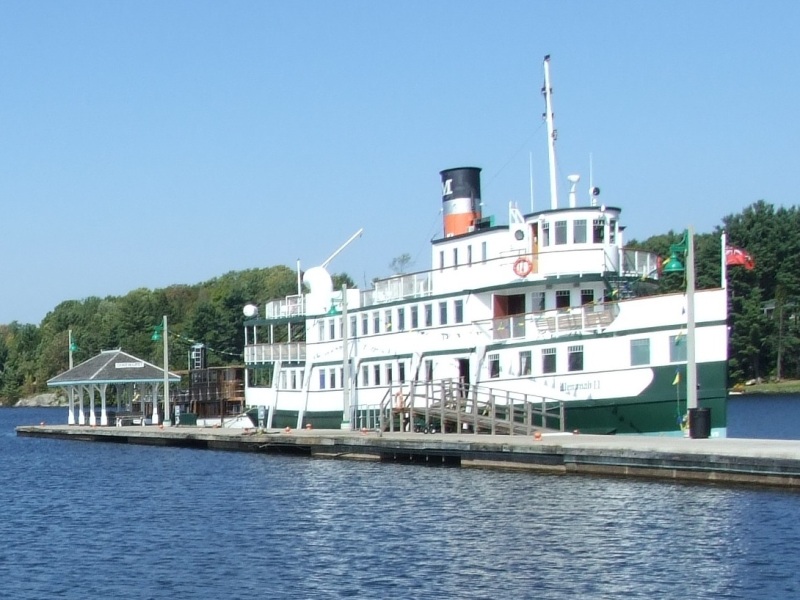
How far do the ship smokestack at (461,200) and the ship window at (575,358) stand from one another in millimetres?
9471

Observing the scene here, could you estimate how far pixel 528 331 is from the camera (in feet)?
141

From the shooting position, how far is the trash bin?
3462 cm

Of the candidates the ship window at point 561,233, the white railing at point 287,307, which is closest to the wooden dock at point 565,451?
the ship window at point 561,233

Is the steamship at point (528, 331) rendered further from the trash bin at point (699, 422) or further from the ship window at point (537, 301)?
Answer: the trash bin at point (699, 422)

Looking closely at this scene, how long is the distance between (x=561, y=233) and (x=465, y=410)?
7.33m

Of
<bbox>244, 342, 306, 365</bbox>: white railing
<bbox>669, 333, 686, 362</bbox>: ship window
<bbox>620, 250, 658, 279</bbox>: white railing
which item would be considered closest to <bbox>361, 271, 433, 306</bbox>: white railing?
<bbox>244, 342, 306, 365</bbox>: white railing

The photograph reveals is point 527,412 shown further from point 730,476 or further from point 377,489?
point 730,476

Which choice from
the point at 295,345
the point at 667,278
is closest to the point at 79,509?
the point at 295,345

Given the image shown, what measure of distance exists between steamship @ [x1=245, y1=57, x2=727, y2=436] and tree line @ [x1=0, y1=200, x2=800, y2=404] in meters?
22.1

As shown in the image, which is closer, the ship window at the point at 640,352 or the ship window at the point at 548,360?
the ship window at the point at 640,352

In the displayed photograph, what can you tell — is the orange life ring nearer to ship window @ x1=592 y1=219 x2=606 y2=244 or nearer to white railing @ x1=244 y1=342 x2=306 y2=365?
ship window @ x1=592 y1=219 x2=606 y2=244

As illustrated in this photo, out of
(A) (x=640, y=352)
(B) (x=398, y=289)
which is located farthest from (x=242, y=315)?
(A) (x=640, y=352)

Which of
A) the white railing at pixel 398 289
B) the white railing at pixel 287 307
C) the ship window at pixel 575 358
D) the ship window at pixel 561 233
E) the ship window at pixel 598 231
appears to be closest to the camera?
the ship window at pixel 575 358

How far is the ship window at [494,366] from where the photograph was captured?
145ft
